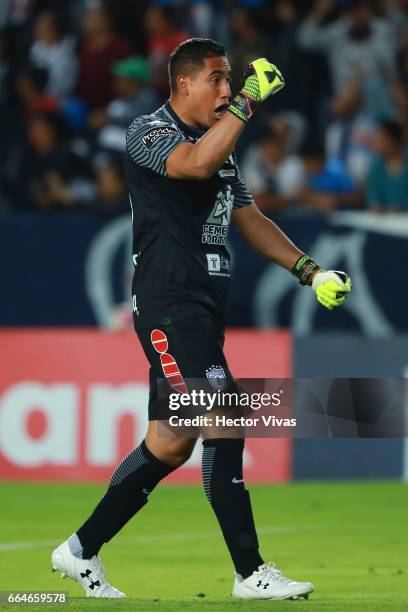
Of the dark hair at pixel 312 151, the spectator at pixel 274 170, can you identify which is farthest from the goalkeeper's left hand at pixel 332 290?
the dark hair at pixel 312 151

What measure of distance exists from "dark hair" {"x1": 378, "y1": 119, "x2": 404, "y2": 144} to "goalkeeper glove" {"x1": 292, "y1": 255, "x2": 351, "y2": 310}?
6811mm

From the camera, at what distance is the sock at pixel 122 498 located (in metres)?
6.34

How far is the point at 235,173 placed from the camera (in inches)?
257

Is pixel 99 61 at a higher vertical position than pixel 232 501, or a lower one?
higher

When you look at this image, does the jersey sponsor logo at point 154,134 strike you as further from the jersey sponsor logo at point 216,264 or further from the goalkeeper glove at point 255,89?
the jersey sponsor logo at point 216,264

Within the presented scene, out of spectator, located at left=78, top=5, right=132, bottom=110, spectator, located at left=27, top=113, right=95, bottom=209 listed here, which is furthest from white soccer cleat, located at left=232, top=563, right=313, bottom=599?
spectator, located at left=78, top=5, right=132, bottom=110

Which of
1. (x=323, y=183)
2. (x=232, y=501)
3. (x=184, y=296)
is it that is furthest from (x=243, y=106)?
(x=323, y=183)

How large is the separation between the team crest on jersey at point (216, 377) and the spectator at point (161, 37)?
9350 mm

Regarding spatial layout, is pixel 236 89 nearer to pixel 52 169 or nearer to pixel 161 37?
pixel 161 37

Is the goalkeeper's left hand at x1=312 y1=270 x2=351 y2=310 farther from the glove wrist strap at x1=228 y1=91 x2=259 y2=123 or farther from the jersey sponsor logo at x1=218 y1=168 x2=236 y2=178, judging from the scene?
the glove wrist strap at x1=228 y1=91 x2=259 y2=123

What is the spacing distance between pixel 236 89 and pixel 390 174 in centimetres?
233

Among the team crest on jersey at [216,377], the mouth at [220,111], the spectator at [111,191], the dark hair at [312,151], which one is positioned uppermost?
the dark hair at [312,151]

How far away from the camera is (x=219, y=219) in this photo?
640 cm

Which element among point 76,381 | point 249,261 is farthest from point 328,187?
point 76,381
